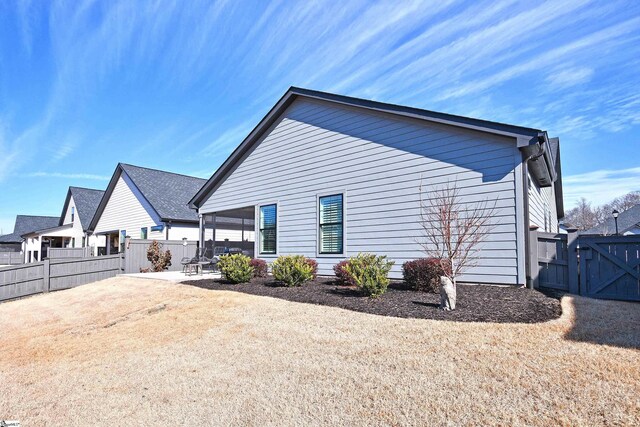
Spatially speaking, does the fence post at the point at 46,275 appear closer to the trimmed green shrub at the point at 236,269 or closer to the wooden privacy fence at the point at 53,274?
the wooden privacy fence at the point at 53,274

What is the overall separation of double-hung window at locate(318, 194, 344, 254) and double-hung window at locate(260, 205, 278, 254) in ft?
7.12

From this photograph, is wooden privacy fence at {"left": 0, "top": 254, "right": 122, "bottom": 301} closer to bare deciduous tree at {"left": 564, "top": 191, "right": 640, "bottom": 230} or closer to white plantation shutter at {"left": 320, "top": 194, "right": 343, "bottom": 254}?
white plantation shutter at {"left": 320, "top": 194, "right": 343, "bottom": 254}

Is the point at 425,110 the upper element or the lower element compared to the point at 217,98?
lower

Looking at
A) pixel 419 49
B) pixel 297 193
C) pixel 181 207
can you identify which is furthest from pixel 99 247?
pixel 419 49

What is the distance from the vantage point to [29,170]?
35.1m

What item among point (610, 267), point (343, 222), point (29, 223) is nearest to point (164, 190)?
point (343, 222)

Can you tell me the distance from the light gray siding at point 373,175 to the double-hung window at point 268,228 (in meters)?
0.31

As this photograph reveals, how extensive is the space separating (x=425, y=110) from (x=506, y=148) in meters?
2.08

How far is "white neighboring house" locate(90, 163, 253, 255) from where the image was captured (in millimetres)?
19438

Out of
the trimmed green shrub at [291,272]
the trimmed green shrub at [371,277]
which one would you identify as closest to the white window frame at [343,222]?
the trimmed green shrub at [291,272]

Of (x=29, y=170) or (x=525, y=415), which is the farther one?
(x=29, y=170)

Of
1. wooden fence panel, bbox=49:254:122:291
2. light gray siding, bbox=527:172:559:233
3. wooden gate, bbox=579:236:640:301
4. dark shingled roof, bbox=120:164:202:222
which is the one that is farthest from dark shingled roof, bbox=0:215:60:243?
wooden gate, bbox=579:236:640:301

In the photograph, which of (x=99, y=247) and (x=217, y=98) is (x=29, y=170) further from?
(x=217, y=98)

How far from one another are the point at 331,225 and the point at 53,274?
1112 cm
